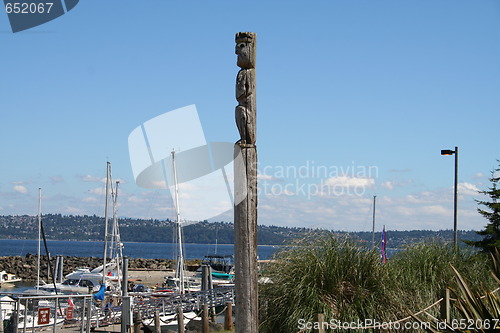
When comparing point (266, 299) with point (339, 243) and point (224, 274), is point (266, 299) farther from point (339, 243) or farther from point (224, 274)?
point (224, 274)

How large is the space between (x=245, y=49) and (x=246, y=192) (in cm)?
206

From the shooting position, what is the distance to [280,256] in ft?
51.1

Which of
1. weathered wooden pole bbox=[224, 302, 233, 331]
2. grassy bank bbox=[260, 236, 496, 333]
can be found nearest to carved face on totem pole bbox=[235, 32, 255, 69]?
grassy bank bbox=[260, 236, 496, 333]

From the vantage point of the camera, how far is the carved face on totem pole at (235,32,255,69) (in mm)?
9766

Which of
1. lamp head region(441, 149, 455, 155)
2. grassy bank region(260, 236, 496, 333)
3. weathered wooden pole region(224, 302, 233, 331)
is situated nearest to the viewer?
grassy bank region(260, 236, 496, 333)

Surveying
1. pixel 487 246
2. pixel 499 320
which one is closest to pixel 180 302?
pixel 487 246

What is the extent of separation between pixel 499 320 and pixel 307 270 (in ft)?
18.4

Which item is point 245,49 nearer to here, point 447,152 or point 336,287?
point 336,287

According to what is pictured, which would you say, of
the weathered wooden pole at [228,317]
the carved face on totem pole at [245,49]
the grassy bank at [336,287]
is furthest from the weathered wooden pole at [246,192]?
the weathered wooden pole at [228,317]

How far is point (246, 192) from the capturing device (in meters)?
9.55

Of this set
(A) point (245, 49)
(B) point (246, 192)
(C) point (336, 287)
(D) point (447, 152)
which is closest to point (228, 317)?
(D) point (447, 152)

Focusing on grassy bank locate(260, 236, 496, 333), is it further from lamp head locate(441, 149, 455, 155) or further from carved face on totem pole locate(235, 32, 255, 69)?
lamp head locate(441, 149, 455, 155)

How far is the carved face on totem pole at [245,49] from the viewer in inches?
384

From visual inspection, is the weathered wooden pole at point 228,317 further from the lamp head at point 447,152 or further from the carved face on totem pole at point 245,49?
the carved face on totem pole at point 245,49
